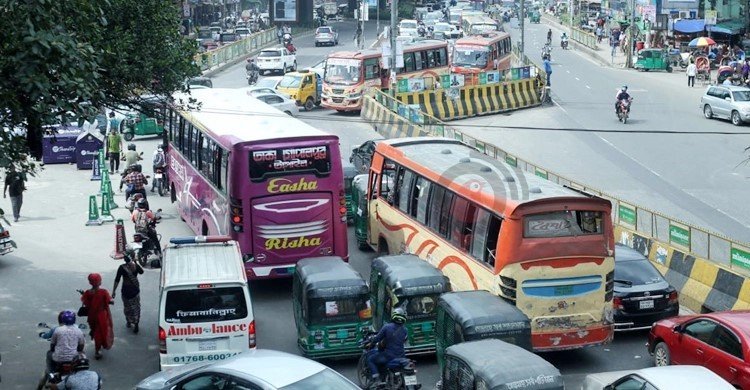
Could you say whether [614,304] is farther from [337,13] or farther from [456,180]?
[337,13]

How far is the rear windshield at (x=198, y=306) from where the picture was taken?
16172mm

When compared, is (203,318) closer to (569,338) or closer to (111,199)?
(569,338)

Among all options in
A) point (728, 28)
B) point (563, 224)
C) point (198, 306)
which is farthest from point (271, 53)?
point (198, 306)

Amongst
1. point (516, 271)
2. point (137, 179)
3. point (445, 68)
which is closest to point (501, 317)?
point (516, 271)

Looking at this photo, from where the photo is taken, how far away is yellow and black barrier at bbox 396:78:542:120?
46188 millimetres

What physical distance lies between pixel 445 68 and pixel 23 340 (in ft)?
123

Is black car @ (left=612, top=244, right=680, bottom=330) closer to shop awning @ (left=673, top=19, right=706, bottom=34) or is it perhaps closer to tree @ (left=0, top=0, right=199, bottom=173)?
tree @ (left=0, top=0, right=199, bottom=173)

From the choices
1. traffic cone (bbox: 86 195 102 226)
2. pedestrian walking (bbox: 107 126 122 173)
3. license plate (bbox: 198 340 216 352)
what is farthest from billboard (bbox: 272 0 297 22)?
license plate (bbox: 198 340 216 352)

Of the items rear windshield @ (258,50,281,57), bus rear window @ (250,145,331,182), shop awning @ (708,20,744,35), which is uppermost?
shop awning @ (708,20,744,35)

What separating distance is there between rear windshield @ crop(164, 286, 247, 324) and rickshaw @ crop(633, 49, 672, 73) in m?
57.1

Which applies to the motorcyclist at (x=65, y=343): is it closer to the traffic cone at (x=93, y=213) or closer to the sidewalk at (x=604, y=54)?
the traffic cone at (x=93, y=213)

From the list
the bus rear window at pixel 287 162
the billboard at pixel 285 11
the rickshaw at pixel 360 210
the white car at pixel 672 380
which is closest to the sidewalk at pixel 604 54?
the billboard at pixel 285 11

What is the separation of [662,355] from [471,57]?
41264 mm

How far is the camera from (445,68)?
179 feet
